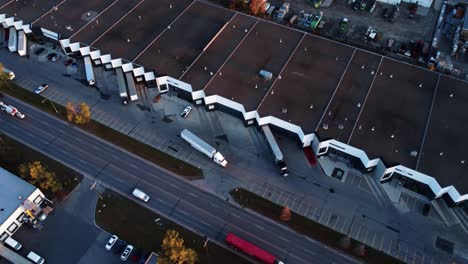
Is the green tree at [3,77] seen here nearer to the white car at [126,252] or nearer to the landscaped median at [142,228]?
the landscaped median at [142,228]

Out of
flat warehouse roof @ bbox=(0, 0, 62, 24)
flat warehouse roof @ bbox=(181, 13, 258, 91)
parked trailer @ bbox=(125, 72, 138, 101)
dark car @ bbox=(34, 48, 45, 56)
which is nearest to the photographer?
flat warehouse roof @ bbox=(181, 13, 258, 91)

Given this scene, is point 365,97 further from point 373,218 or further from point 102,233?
point 102,233

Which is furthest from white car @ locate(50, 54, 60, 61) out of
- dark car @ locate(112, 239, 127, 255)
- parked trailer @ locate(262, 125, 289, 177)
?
parked trailer @ locate(262, 125, 289, 177)

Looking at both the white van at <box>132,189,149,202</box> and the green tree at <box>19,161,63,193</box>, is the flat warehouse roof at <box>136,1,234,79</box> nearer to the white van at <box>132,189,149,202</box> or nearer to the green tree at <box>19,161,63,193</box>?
the white van at <box>132,189,149,202</box>

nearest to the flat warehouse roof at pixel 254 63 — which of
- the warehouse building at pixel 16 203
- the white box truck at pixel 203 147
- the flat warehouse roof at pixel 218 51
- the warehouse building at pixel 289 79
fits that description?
the warehouse building at pixel 289 79

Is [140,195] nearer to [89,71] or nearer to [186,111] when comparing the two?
[186,111]

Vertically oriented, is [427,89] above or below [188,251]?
above

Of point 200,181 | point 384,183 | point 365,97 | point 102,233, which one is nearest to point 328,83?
point 365,97

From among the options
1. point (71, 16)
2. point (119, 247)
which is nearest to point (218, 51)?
point (71, 16)
